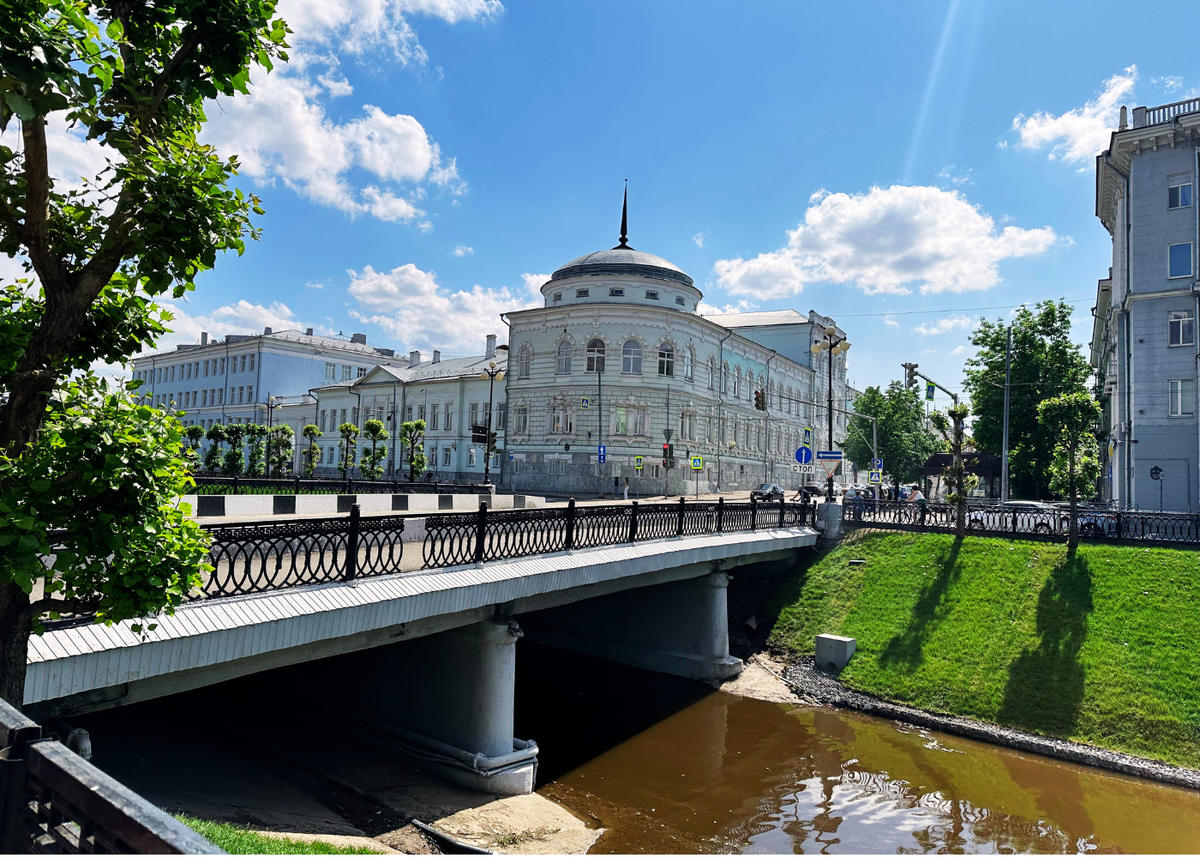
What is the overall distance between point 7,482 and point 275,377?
72.5m

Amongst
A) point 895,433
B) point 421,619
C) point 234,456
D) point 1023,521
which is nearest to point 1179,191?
point 1023,521

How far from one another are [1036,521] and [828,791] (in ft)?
47.0

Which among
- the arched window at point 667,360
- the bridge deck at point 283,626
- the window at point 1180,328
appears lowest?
the bridge deck at point 283,626

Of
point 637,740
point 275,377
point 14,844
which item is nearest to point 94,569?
point 14,844

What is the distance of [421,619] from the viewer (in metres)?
10.0

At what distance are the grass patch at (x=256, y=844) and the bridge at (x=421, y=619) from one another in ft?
4.79

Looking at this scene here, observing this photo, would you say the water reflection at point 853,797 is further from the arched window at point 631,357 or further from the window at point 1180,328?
the arched window at point 631,357

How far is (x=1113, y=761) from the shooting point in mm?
13375

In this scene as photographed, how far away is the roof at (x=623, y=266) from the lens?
4719 cm

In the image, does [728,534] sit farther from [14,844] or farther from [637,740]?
[14,844]

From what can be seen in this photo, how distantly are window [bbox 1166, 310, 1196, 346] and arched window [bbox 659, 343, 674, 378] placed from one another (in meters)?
26.3

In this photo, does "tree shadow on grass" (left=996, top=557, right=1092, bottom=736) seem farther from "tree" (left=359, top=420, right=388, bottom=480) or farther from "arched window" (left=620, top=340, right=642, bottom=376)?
"arched window" (left=620, top=340, right=642, bottom=376)

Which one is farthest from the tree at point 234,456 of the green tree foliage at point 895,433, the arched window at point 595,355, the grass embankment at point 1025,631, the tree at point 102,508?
the green tree foliage at point 895,433

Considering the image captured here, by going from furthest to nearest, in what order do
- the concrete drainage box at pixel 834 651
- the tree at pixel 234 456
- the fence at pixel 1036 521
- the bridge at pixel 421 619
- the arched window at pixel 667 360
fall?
the arched window at pixel 667 360 → the tree at pixel 234 456 → the fence at pixel 1036 521 → the concrete drainage box at pixel 834 651 → the bridge at pixel 421 619
